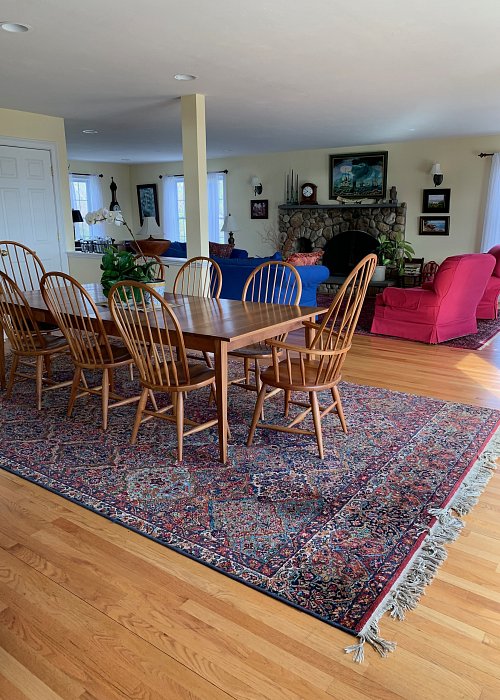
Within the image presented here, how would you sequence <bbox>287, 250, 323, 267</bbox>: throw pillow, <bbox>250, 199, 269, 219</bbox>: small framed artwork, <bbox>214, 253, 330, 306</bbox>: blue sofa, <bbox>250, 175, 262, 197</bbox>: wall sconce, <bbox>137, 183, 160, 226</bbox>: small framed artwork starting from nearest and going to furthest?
1. <bbox>214, 253, 330, 306</bbox>: blue sofa
2. <bbox>287, 250, 323, 267</bbox>: throw pillow
3. <bbox>250, 175, 262, 197</bbox>: wall sconce
4. <bbox>250, 199, 269, 219</bbox>: small framed artwork
5. <bbox>137, 183, 160, 226</bbox>: small framed artwork

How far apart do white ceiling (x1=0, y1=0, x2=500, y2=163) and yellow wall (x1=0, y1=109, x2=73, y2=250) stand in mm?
202

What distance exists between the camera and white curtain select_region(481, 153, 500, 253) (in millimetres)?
7758

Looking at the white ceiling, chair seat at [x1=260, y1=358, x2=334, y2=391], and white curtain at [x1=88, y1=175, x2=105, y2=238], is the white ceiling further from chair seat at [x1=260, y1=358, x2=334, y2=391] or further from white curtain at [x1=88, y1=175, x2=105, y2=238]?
white curtain at [x1=88, y1=175, x2=105, y2=238]

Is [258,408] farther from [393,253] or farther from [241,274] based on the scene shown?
[393,253]

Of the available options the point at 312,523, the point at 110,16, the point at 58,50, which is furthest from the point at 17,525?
the point at 58,50

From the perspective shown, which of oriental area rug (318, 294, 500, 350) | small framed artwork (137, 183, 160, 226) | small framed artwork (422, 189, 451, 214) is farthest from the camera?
small framed artwork (137, 183, 160, 226)

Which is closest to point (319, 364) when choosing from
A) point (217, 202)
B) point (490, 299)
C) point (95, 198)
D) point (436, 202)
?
point (490, 299)

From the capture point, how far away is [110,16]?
3.03 meters

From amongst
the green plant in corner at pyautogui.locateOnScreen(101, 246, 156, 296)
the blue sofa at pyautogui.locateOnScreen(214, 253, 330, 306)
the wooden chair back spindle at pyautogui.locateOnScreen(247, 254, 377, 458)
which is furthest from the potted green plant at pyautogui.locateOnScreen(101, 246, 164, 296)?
the blue sofa at pyautogui.locateOnScreen(214, 253, 330, 306)

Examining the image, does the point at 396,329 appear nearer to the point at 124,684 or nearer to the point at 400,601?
the point at 400,601

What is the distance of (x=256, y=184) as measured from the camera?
397 inches

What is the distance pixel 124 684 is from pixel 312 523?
1.00 metres

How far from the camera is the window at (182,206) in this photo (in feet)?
35.7

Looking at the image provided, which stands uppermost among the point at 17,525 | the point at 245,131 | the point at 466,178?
the point at 245,131
